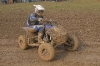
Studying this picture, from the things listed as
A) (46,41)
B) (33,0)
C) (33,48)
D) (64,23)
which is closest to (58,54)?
(46,41)

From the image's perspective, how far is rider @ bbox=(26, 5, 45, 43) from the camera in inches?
318

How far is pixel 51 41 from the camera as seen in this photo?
7.76 meters

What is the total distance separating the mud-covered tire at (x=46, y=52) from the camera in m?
7.31

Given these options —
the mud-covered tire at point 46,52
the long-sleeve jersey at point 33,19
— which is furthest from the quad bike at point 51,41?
the long-sleeve jersey at point 33,19

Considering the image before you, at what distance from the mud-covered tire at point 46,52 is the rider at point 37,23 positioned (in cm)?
52

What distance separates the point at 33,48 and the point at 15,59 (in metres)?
1.26

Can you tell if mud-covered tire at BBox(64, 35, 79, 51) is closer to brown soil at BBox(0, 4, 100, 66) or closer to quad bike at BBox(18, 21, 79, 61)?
quad bike at BBox(18, 21, 79, 61)

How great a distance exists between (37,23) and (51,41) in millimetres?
1046

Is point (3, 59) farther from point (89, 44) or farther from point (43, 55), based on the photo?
point (89, 44)

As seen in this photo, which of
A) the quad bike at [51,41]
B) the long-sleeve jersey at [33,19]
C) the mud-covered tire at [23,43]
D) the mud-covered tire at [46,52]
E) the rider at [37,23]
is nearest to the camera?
the mud-covered tire at [46,52]

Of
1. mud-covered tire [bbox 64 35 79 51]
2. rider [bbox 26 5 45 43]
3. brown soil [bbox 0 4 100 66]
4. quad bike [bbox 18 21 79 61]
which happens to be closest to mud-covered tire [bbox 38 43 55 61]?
quad bike [bbox 18 21 79 61]

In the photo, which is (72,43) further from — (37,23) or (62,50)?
(37,23)

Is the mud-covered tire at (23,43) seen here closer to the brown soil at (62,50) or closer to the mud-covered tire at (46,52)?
the brown soil at (62,50)

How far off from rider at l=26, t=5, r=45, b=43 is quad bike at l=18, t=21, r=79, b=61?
0.17m
